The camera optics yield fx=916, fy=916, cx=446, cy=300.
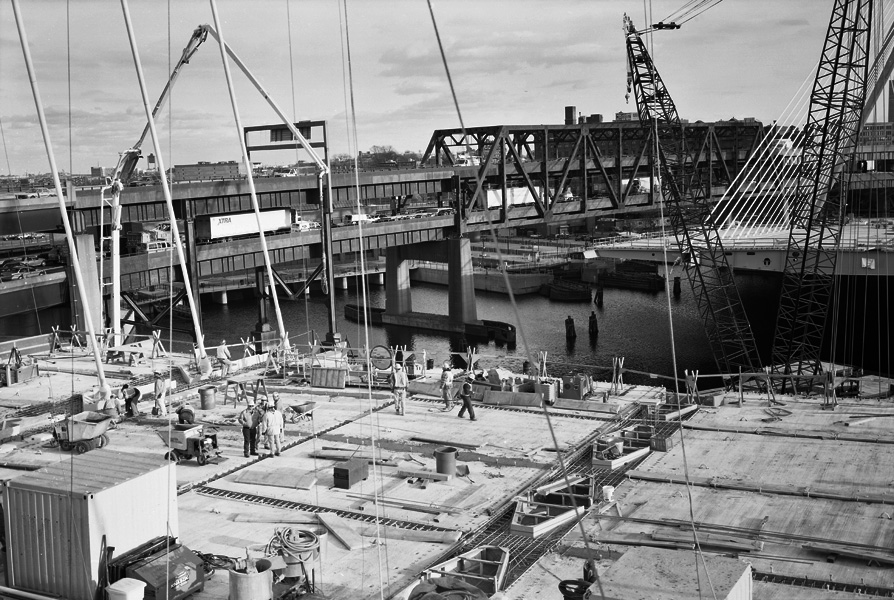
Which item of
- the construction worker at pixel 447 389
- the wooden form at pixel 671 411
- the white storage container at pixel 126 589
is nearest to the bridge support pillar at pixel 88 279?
the construction worker at pixel 447 389

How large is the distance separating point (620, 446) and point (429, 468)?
14.8ft

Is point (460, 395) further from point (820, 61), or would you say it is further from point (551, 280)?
point (551, 280)

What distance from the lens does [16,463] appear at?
22.1 meters

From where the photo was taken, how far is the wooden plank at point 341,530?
658 inches

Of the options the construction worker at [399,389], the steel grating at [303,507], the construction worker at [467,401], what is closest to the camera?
the steel grating at [303,507]

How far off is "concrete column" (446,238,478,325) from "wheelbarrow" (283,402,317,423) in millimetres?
50460

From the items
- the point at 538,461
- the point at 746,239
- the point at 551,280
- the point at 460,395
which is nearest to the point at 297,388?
the point at 460,395

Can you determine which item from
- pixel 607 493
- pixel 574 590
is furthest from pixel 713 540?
pixel 574 590

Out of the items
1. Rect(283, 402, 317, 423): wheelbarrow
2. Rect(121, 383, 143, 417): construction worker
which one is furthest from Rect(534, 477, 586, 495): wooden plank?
Rect(121, 383, 143, 417): construction worker

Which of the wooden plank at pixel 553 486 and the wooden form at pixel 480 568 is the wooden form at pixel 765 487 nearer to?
the wooden plank at pixel 553 486

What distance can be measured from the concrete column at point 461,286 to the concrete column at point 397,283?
15.9 feet

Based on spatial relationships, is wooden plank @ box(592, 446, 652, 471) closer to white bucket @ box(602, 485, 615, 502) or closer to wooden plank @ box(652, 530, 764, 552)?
white bucket @ box(602, 485, 615, 502)

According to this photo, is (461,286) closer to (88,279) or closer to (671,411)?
(88,279)

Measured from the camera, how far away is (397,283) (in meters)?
80.1
